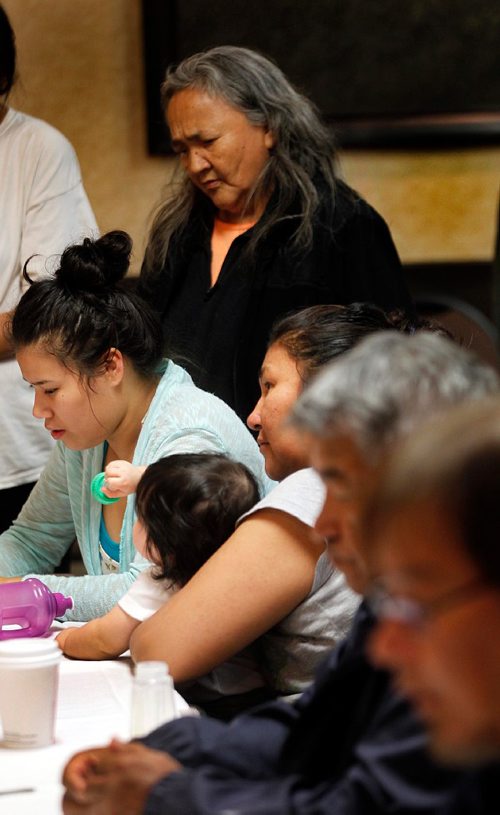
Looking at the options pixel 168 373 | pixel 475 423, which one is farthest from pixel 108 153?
pixel 475 423

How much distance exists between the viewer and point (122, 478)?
2193mm

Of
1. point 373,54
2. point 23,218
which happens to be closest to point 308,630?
point 23,218

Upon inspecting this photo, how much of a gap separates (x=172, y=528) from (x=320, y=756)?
787 mm

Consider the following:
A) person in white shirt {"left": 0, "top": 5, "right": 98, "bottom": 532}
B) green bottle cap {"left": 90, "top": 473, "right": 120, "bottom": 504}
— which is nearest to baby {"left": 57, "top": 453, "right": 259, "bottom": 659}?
green bottle cap {"left": 90, "top": 473, "right": 120, "bottom": 504}

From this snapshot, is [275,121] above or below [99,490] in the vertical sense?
above

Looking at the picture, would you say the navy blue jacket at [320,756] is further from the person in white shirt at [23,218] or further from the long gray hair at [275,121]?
the person in white shirt at [23,218]

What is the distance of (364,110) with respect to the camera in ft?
13.9

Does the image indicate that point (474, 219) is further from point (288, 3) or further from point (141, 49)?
point (141, 49)

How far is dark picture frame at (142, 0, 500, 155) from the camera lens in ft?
13.6

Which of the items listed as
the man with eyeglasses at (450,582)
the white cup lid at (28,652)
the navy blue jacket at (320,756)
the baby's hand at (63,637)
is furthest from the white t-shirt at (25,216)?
the man with eyeglasses at (450,582)

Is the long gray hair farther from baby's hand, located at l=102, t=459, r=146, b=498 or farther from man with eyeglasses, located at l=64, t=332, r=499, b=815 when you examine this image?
man with eyeglasses, located at l=64, t=332, r=499, b=815

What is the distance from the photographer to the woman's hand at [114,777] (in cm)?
122

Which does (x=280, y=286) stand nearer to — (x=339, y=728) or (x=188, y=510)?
(x=188, y=510)

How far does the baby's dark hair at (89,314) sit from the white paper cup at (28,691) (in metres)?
0.96
